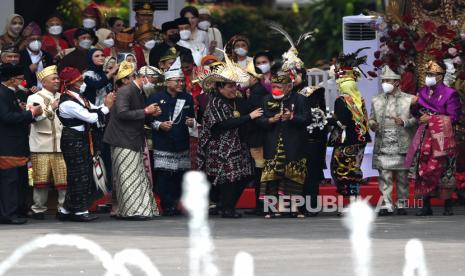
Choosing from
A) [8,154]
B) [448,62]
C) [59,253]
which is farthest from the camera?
[448,62]

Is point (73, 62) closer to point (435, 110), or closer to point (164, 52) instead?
point (164, 52)

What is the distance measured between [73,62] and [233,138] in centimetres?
226

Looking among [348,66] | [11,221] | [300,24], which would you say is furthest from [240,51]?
[300,24]

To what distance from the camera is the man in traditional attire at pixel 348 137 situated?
62.4 ft

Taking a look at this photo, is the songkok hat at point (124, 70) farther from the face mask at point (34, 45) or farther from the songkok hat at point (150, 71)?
the face mask at point (34, 45)

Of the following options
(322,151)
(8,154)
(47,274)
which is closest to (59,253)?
(47,274)

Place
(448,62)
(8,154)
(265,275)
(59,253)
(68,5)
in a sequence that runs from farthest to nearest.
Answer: (68,5) → (448,62) → (8,154) → (59,253) → (265,275)

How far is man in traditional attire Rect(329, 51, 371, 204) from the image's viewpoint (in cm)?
1903

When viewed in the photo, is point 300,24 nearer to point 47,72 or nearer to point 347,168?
point 347,168

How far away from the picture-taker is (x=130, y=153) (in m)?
18.9

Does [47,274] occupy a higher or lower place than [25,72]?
lower

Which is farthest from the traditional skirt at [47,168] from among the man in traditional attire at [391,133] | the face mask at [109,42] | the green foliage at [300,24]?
the green foliage at [300,24]

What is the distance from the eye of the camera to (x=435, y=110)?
1902 centimetres

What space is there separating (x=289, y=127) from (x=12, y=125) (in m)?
3.05
